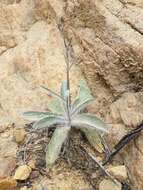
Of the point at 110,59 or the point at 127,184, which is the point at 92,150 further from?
the point at 110,59

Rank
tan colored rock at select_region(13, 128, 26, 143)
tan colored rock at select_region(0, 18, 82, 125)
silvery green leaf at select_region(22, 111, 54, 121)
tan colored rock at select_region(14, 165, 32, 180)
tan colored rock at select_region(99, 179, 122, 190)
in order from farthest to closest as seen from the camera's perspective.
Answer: tan colored rock at select_region(0, 18, 82, 125)
tan colored rock at select_region(13, 128, 26, 143)
silvery green leaf at select_region(22, 111, 54, 121)
tan colored rock at select_region(14, 165, 32, 180)
tan colored rock at select_region(99, 179, 122, 190)

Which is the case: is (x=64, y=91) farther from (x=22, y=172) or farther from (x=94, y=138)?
(x=22, y=172)

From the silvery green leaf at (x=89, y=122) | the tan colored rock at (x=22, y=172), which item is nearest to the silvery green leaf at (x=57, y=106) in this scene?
the silvery green leaf at (x=89, y=122)

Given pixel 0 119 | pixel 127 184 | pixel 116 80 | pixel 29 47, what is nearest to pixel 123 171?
pixel 127 184

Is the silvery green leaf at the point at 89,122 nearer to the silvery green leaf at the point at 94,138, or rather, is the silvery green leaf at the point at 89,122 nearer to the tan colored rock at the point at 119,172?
the silvery green leaf at the point at 94,138

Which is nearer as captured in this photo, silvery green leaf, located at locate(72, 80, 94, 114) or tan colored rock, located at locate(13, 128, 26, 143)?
silvery green leaf, located at locate(72, 80, 94, 114)

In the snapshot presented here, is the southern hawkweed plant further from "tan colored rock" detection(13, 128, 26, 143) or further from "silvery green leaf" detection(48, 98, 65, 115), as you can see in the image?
"tan colored rock" detection(13, 128, 26, 143)

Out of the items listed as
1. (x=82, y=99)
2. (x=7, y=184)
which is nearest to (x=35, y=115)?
(x=82, y=99)

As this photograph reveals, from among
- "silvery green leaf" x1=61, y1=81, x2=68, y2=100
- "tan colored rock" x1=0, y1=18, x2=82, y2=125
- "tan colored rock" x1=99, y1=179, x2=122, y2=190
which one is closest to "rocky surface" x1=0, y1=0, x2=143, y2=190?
"tan colored rock" x1=0, y1=18, x2=82, y2=125
